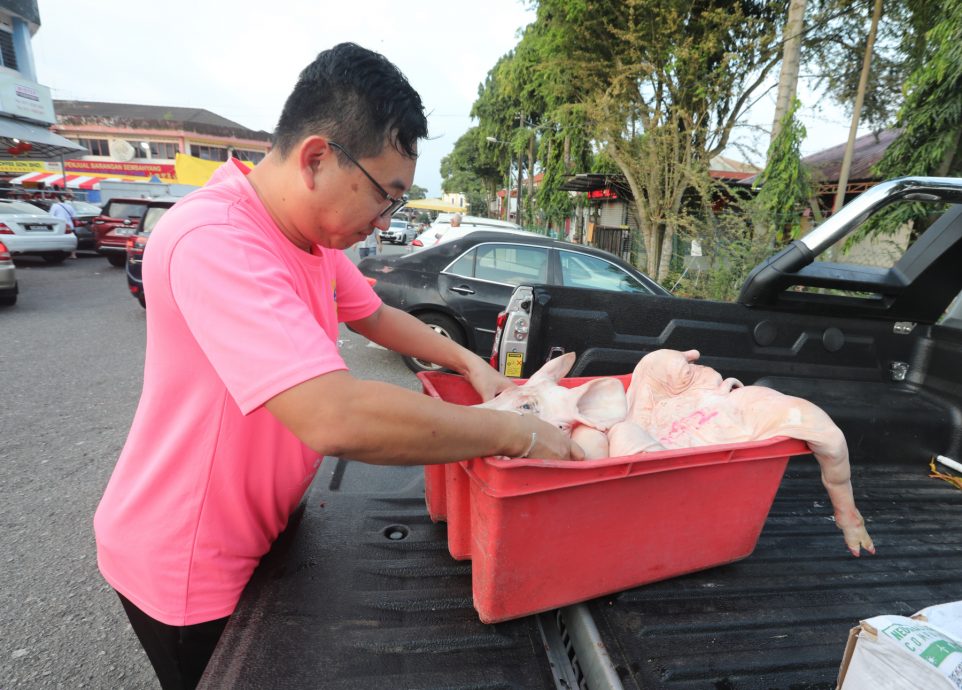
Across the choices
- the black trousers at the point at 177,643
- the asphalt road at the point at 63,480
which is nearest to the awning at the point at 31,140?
the asphalt road at the point at 63,480

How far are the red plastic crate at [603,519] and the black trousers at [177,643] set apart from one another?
68 cm

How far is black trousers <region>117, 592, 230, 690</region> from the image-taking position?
130 centimetres

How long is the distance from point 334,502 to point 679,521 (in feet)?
3.77

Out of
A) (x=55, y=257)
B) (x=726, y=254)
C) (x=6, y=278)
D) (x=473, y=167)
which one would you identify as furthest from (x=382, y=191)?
(x=473, y=167)

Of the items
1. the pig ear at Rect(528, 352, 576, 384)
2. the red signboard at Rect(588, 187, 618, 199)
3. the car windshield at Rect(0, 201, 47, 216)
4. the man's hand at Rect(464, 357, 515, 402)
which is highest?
the red signboard at Rect(588, 187, 618, 199)

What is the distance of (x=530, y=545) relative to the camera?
4.14 ft

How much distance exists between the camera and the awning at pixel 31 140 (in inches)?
811

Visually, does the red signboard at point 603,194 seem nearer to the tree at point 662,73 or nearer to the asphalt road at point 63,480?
the tree at point 662,73

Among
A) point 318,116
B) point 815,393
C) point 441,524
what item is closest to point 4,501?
point 441,524

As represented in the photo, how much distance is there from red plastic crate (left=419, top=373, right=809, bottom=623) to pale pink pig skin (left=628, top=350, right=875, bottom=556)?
0.08 metres

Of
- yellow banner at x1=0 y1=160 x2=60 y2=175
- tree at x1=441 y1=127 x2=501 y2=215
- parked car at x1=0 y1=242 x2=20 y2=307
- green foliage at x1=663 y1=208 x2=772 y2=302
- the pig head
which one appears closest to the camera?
the pig head

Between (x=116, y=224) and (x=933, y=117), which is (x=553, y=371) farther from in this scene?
(x=116, y=224)

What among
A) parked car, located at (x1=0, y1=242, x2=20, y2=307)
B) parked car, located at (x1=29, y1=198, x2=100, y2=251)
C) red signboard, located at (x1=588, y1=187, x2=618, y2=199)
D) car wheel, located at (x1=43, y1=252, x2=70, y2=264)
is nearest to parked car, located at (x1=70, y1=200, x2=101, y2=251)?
parked car, located at (x1=29, y1=198, x2=100, y2=251)

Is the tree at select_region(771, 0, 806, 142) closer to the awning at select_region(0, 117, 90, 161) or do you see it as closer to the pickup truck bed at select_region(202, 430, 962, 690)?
the pickup truck bed at select_region(202, 430, 962, 690)
